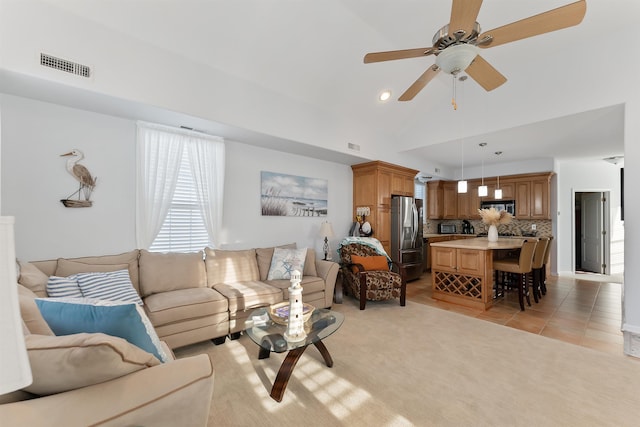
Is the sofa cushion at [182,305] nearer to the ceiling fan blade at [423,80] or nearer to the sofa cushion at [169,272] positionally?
the sofa cushion at [169,272]

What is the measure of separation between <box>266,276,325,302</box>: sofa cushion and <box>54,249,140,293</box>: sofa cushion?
1.50 metres

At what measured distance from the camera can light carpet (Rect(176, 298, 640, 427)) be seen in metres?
1.73

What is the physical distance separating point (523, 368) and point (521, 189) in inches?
211

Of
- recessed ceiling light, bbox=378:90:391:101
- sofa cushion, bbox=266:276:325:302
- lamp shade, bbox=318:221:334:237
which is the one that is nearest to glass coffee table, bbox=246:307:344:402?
sofa cushion, bbox=266:276:325:302

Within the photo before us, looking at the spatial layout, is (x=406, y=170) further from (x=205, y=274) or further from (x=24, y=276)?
(x=24, y=276)

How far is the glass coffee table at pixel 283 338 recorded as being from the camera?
190 cm

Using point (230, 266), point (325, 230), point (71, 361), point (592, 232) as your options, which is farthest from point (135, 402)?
point (592, 232)

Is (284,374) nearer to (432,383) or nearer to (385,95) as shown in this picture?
(432,383)

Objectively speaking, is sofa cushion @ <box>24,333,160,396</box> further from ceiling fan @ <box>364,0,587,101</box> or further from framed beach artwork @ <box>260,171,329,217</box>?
framed beach artwork @ <box>260,171,329,217</box>

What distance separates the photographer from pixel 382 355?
8.23 ft

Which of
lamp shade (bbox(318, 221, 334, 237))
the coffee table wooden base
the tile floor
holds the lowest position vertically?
the tile floor

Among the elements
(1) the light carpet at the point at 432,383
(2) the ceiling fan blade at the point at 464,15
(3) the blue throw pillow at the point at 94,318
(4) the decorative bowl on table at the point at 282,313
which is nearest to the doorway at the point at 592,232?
(1) the light carpet at the point at 432,383

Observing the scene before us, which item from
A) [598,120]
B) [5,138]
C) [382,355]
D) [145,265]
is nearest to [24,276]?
[145,265]

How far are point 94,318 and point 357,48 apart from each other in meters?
3.71
